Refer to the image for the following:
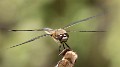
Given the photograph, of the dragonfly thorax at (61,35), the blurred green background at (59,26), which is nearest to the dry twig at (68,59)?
the dragonfly thorax at (61,35)

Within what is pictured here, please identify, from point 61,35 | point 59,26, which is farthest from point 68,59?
point 59,26

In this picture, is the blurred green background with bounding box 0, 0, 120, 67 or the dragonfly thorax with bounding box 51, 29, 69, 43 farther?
the blurred green background with bounding box 0, 0, 120, 67

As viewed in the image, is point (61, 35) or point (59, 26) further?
point (59, 26)

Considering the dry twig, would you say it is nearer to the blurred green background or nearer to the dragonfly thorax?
the dragonfly thorax

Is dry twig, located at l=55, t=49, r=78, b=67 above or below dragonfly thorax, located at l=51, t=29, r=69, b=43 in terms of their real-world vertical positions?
below

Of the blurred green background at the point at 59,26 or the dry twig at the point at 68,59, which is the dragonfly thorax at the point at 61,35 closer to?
the dry twig at the point at 68,59

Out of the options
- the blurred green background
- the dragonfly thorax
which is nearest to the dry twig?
the dragonfly thorax

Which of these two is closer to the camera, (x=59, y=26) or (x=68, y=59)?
(x=68, y=59)

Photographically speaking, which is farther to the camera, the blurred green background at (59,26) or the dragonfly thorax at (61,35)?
the blurred green background at (59,26)

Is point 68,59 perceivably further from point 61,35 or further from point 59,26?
point 59,26
